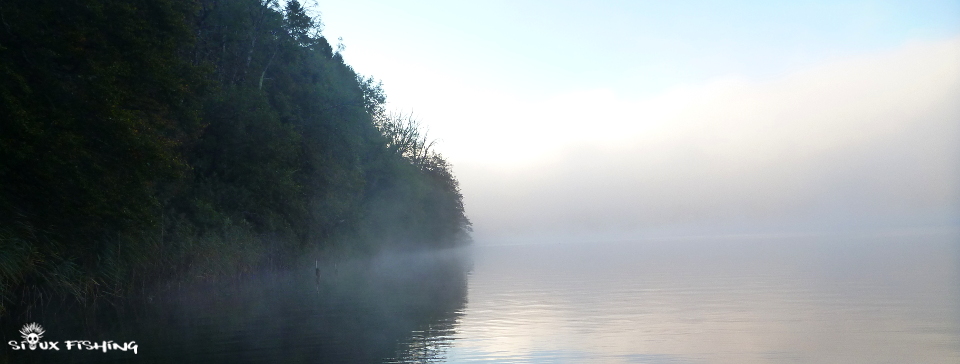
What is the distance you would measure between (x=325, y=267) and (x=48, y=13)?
92.9 feet

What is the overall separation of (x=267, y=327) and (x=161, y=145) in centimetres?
683

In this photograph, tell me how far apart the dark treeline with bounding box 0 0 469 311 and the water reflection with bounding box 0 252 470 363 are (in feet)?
5.10

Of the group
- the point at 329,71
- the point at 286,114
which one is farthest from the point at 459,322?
the point at 329,71

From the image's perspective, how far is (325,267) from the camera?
46.1m

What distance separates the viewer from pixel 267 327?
1733 centimetres

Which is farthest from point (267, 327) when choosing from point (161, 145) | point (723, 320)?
point (723, 320)

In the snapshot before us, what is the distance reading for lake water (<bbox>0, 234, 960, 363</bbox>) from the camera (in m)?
13.3

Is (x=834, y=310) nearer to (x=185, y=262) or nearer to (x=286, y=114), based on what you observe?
(x=185, y=262)

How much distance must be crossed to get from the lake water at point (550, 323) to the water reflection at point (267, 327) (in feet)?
0.13

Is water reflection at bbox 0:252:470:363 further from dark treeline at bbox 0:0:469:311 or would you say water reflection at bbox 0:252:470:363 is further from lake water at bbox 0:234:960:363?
dark treeline at bbox 0:0:469:311

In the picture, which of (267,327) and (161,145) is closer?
(267,327)

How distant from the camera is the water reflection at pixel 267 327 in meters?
13.5
